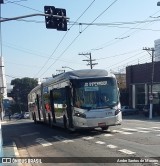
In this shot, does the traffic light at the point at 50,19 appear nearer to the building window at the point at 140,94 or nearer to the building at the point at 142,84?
the building at the point at 142,84

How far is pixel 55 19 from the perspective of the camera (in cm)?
1977

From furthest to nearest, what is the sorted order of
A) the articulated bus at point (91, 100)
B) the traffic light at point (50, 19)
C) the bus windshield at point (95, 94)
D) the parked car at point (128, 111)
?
the parked car at point (128, 111), the bus windshield at point (95, 94), the articulated bus at point (91, 100), the traffic light at point (50, 19)

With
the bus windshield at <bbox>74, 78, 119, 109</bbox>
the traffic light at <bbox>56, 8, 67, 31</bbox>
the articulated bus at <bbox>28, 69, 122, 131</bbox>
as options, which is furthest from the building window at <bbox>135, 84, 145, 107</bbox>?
the traffic light at <bbox>56, 8, 67, 31</bbox>

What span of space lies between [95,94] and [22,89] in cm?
10108

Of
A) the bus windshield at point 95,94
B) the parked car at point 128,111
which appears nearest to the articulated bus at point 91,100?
the bus windshield at point 95,94

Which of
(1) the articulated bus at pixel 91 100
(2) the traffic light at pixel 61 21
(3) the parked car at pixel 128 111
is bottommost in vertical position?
(3) the parked car at pixel 128 111

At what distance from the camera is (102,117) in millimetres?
19906

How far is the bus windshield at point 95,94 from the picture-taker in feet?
65.8

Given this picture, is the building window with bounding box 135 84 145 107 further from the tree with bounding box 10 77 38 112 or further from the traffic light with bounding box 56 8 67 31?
the tree with bounding box 10 77 38 112

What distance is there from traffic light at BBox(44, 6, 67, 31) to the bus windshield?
9.27 feet

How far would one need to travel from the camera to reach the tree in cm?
11819

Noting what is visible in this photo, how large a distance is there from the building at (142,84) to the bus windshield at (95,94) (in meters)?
34.4

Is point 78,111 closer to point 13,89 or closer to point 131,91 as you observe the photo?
point 131,91

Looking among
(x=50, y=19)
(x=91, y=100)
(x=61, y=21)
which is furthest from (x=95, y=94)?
(x=50, y=19)
